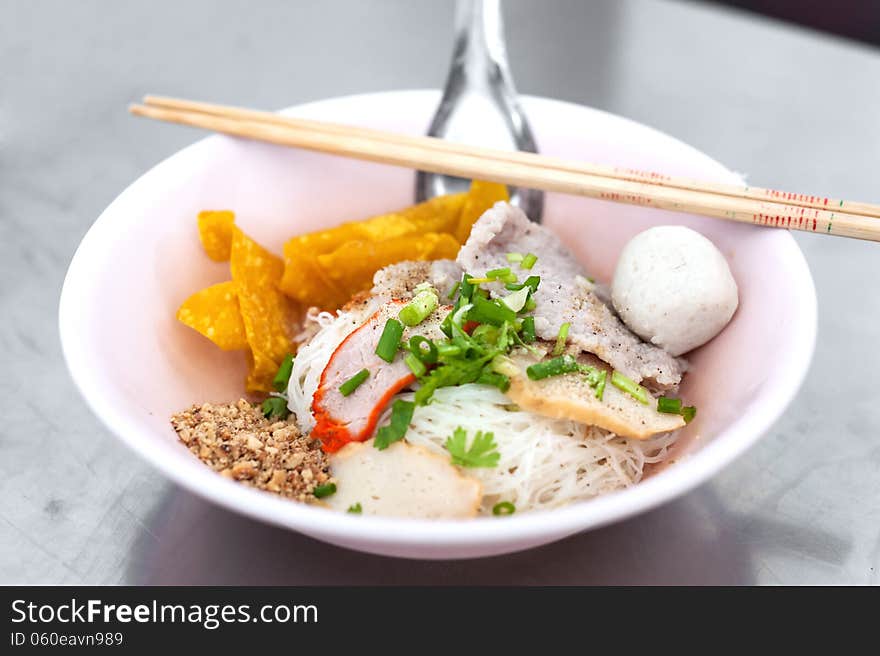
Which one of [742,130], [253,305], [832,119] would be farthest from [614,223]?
[832,119]

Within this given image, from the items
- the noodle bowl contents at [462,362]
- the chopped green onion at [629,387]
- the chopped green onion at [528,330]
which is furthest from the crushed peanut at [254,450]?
the chopped green onion at [629,387]

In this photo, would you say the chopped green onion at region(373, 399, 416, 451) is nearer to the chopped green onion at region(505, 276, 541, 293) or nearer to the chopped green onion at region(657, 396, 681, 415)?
the chopped green onion at region(505, 276, 541, 293)

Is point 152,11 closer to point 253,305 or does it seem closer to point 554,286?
point 253,305

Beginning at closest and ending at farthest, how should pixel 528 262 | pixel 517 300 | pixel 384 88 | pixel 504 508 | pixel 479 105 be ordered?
1. pixel 504 508
2. pixel 517 300
3. pixel 528 262
4. pixel 479 105
5. pixel 384 88

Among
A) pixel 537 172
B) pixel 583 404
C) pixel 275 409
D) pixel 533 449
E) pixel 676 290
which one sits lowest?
pixel 275 409

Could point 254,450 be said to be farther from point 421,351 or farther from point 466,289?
point 466,289

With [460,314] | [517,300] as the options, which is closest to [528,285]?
[517,300]

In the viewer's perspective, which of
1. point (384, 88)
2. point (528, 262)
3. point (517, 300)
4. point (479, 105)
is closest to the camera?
point (517, 300)
